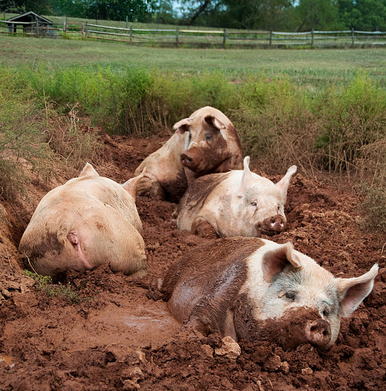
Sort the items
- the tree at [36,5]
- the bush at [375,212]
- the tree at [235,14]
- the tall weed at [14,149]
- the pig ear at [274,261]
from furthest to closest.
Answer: the tree at [235,14], the tree at [36,5], the bush at [375,212], the tall weed at [14,149], the pig ear at [274,261]

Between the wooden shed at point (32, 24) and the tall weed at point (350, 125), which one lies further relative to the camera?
the wooden shed at point (32, 24)

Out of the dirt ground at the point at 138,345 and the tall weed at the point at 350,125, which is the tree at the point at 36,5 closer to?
the tall weed at the point at 350,125

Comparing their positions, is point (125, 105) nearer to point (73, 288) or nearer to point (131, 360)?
point (73, 288)

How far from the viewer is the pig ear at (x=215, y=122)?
28.1 ft

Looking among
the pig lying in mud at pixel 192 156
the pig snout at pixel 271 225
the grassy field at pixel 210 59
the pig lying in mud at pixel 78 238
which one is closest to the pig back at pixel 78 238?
the pig lying in mud at pixel 78 238

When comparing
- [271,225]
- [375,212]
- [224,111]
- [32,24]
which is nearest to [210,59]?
[32,24]

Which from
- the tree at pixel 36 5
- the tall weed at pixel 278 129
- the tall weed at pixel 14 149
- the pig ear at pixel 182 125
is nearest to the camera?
the tall weed at pixel 14 149

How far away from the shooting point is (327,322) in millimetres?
3729

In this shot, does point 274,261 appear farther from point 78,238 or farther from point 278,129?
point 278,129

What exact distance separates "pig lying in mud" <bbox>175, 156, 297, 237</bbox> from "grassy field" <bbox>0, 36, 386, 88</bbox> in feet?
36.3

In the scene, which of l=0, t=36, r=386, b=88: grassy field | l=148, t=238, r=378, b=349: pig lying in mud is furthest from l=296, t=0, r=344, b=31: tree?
l=148, t=238, r=378, b=349: pig lying in mud

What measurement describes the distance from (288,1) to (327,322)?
57.3m

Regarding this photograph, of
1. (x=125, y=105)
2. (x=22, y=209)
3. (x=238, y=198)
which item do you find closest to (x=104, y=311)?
(x=22, y=209)

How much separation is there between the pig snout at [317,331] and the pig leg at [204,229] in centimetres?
326
